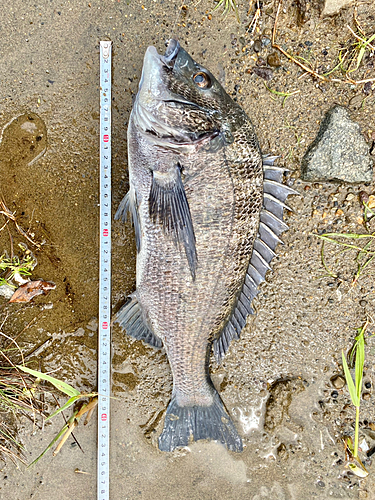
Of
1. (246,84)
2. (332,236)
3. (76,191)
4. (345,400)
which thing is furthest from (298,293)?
(76,191)

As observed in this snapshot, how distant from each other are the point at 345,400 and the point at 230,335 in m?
1.12

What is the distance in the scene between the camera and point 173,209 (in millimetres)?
1932

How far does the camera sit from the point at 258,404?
257 centimetres

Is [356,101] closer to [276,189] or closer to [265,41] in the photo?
[265,41]

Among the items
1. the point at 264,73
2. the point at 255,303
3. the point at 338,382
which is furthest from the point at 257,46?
the point at 338,382

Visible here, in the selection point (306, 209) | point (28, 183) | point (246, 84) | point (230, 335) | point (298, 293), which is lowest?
point (230, 335)

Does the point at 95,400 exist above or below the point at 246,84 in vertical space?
below

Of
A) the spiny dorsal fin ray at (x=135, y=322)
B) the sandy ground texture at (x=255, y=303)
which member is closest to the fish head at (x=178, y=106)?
the sandy ground texture at (x=255, y=303)

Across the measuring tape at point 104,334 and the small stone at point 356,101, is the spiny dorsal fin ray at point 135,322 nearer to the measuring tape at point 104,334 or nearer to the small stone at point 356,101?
the measuring tape at point 104,334

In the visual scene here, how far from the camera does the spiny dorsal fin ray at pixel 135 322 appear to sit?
2.35 metres

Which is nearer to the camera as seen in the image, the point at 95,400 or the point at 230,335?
the point at 230,335

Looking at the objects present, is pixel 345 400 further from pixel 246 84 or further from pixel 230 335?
pixel 246 84

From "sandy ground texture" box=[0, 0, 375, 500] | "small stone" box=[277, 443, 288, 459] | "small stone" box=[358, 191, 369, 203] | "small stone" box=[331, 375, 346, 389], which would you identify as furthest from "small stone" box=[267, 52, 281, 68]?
"small stone" box=[277, 443, 288, 459]

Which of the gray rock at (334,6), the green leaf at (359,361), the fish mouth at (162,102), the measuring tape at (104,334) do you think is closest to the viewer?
the fish mouth at (162,102)
